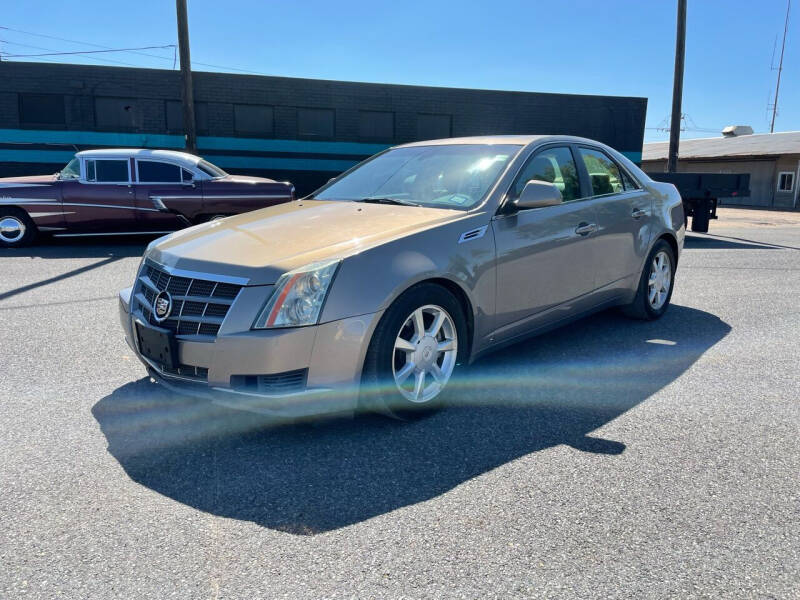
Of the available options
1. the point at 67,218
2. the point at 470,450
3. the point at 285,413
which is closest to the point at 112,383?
the point at 285,413

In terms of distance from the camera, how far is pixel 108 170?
11.2m

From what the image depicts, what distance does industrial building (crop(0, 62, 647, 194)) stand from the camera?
58.7 feet

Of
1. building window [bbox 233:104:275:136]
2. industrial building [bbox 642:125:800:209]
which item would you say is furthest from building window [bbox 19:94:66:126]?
industrial building [bbox 642:125:800:209]

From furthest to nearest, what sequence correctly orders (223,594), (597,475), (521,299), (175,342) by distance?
(521,299) < (175,342) < (597,475) < (223,594)

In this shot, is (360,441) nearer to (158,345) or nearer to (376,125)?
(158,345)

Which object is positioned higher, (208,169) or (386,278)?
(208,169)

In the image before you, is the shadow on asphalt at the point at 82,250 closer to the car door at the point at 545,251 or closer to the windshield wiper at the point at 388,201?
the windshield wiper at the point at 388,201

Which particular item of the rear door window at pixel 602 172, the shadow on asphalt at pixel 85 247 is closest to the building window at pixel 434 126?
the shadow on asphalt at pixel 85 247

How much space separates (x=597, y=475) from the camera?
316 cm

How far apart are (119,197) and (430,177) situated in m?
8.14

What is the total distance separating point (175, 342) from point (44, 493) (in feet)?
2.87

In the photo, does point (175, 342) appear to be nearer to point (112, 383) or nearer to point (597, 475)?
point (112, 383)

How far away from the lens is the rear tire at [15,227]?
1104 centimetres

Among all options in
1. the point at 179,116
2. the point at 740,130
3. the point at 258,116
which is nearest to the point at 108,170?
the point at 179,116
